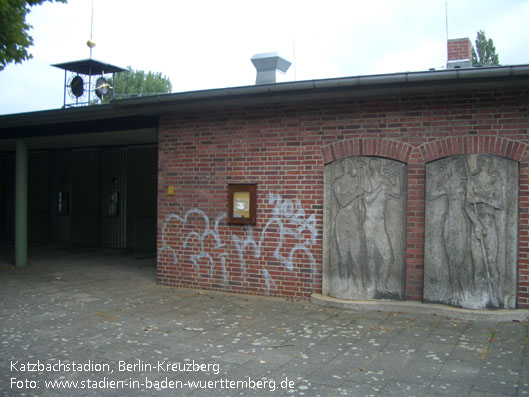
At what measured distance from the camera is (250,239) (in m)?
8.37

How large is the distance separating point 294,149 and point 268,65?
2.51m

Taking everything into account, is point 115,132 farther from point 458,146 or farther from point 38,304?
point 458,146

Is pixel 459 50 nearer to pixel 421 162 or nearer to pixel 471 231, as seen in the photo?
pixel 421 162

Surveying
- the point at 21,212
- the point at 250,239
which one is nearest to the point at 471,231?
the point at 250,239

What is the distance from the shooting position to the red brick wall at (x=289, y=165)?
6.94m

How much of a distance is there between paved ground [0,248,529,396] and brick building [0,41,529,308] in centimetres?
77

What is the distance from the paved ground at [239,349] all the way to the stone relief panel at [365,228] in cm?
53

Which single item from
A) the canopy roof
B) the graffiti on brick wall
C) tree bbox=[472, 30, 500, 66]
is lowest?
the graffiti on brick wall

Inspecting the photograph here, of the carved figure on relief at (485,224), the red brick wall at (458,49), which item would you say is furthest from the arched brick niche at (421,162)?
the red brick wall at (458,49)

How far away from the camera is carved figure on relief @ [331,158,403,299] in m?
7.36

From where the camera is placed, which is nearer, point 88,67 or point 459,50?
point 459,50

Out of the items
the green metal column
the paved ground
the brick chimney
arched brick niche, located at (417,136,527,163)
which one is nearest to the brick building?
arched brick niche, located at (417,136,527,163)

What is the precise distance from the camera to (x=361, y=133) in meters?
7.55

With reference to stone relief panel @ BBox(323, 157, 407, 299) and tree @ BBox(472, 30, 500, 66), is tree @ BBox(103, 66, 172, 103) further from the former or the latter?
stone relief panel @ BBox(323, 157, 407, 299)
